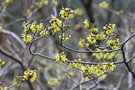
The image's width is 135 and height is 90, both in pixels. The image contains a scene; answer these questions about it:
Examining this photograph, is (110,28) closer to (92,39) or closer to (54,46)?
(92,39)

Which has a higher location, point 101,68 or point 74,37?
point 101,68

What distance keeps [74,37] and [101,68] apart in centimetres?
410

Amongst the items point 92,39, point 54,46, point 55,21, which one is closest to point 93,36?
point 92,39

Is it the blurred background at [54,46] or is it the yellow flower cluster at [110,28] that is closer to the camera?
the yellow flower cluster at [110,28]

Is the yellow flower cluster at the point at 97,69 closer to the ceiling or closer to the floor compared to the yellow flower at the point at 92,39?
closer to the floor

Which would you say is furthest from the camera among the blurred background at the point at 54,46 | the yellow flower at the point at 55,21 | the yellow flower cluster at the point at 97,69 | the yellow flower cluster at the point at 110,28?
the blurred background at the point at 54,46

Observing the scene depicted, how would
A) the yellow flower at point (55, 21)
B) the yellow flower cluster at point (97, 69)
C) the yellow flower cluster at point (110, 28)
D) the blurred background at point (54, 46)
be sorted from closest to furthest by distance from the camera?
the yellow flower at point (55, 21) < the yellow flower cluster at point (110, 28) < the yellow flower cluster at point (97, 69) < the blurred background at point (54, 46)

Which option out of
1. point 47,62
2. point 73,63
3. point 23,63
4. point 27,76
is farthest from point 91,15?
point 27,76

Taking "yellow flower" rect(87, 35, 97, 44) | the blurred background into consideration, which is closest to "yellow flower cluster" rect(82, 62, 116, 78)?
"yellow flower" rect(87, 35, 97, 44)

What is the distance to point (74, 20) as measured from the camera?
24.1 ft

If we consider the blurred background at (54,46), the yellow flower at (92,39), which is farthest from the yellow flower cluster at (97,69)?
the blurred background at (54,46)

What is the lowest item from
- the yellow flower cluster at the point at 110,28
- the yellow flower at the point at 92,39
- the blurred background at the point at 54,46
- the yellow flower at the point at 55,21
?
the blurred background at the point at 54,46

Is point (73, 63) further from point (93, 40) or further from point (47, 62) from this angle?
point (47, 62)

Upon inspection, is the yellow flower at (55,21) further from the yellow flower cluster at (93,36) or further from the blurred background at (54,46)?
the blurred background at (54,46)
